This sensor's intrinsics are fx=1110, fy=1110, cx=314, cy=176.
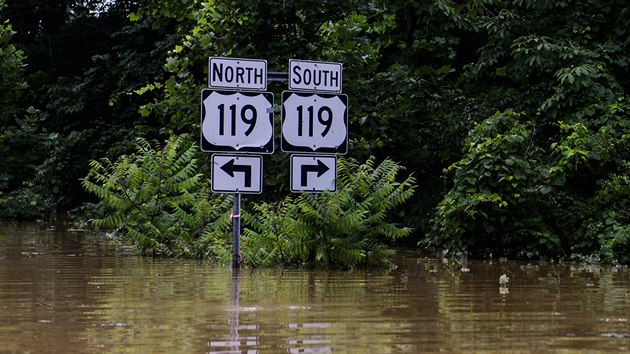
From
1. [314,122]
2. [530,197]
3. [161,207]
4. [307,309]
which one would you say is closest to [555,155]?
[530,197]

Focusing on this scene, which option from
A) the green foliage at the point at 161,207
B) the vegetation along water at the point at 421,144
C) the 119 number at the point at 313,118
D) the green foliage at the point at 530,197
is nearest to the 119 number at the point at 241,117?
the 119 number at the point at 313,118

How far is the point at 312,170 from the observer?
44.6 feet

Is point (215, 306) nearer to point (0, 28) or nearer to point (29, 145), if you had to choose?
point (0, 28)

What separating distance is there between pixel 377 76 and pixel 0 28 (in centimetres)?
1584

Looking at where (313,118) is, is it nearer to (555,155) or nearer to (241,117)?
(241,117)

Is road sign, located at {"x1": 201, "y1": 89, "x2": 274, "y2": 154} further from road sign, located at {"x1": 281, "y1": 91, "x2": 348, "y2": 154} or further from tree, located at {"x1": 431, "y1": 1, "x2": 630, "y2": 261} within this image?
tree, located at {"x1": 431, "y1": 1, "x2": 630, "y2": 261}

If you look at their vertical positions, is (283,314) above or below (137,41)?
below

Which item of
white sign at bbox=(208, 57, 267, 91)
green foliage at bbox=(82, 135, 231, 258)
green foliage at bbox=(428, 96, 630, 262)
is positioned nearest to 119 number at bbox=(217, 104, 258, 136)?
white sign at bbox=(208, 57, 267, 91)

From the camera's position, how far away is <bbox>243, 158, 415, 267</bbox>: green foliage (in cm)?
1334

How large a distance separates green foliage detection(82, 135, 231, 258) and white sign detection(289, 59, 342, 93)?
2836mm

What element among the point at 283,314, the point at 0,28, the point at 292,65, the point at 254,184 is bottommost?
the point at 283,314

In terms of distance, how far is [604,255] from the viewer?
1553 centimetres

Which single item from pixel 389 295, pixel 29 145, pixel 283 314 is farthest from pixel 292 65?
pixel 29 145

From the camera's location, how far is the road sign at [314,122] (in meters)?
13.5
